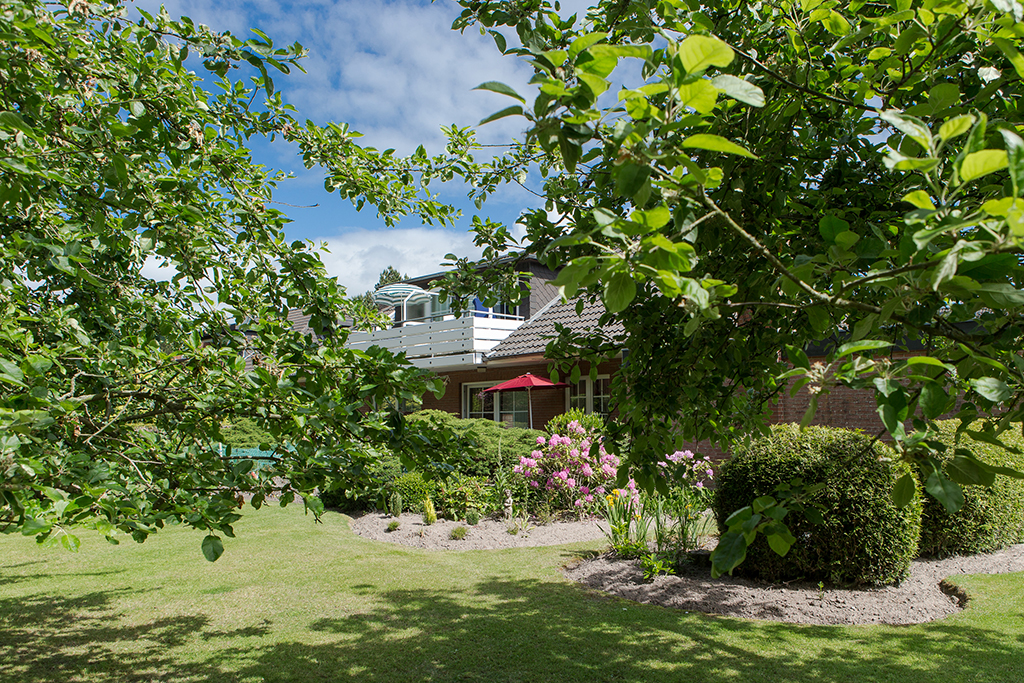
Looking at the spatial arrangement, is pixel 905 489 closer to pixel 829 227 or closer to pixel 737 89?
pixel 829 227

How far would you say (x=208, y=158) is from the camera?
3418mm

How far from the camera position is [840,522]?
623 centimetres

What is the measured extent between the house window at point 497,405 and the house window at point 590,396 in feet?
5.57

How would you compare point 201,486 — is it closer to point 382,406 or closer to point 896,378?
point 382,406

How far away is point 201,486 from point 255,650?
3186 mm

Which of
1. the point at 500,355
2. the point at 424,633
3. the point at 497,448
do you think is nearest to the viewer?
the point at 424,633

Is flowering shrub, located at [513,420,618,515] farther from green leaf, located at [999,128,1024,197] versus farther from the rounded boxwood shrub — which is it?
green leaf, located at [999,128,1024,197]

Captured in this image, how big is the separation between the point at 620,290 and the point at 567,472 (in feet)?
31.2

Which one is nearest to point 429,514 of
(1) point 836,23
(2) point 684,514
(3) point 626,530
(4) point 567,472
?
(4) point 567,472

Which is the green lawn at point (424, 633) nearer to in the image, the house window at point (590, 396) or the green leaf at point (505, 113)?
the green leaf at point (505, 113)

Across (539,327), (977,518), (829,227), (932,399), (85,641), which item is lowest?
(85,641)

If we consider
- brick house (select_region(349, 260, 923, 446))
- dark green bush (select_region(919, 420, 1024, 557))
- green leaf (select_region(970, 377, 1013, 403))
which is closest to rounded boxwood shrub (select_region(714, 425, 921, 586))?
dark green bush (select_region(919, 420, 1024, 557))

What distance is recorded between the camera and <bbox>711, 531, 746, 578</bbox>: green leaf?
1402mm

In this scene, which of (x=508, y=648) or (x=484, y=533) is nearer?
(x=508, y=648)
